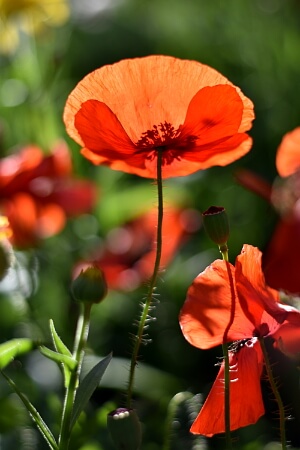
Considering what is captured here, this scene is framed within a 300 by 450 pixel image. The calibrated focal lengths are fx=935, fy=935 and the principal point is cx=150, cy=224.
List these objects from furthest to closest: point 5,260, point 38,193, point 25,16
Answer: point 25,16 < point 38,193 < point 5,260

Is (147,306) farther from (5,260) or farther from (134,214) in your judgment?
(134,214)

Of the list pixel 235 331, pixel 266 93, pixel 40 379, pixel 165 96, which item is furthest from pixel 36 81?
pixel 235 331

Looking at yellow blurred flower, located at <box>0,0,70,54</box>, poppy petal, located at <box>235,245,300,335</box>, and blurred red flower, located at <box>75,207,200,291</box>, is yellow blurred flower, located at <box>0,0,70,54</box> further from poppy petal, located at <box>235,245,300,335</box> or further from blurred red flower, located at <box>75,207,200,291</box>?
poppy petal, located at <box>235,245,300,335</box>

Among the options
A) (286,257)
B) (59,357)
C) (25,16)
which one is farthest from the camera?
(25,16)

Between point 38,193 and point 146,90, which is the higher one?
point 146,90

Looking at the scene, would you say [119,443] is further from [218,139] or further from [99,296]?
[218,139]

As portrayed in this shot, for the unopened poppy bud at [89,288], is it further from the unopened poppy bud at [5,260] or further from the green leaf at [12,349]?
the unopened poppy bud at [5,260]

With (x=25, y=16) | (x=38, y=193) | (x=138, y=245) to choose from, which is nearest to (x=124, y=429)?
(x=38, y=193)
